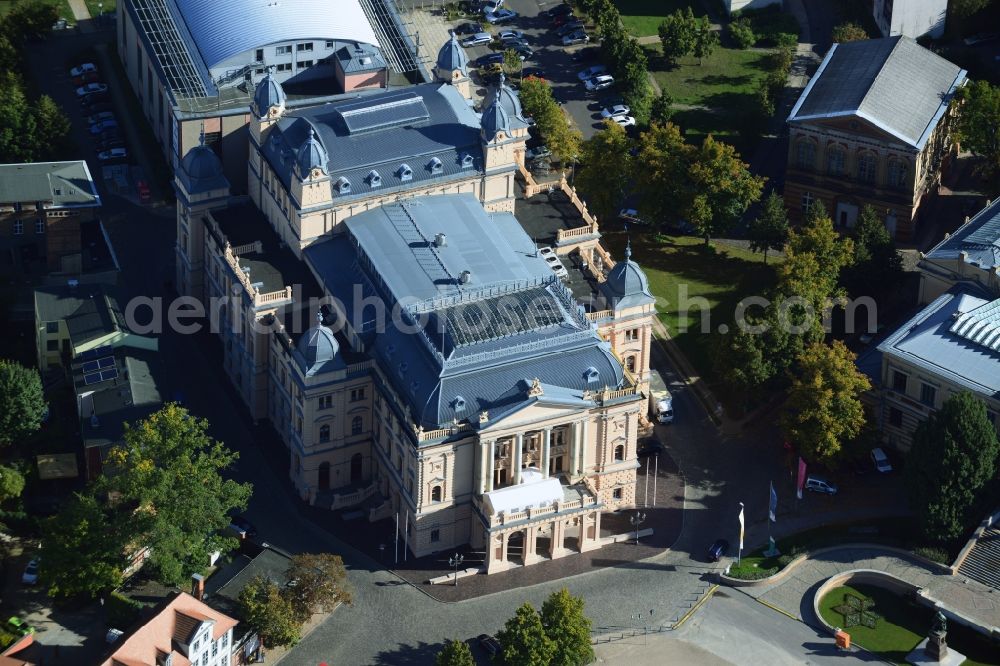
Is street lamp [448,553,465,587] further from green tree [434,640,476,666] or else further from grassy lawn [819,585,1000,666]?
grassy lawn [819,585,1000,666]

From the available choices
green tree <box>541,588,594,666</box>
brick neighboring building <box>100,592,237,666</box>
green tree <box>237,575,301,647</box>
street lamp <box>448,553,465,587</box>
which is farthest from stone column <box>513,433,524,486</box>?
brick neighboring building <box>100,592,237,666</box>

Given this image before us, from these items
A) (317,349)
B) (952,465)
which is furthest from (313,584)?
(952,465)

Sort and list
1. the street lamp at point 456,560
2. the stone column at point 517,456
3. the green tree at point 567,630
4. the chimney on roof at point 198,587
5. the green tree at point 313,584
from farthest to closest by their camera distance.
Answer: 1. the street lamp at point 456,560
2. the stone column at point 517,456
3. the chimney on roof at point 198,587
4. the green tree at point 313,584
5. the green tree at point 567,630

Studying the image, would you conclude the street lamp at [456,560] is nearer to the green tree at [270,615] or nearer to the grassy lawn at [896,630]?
the green tree at [270,615]

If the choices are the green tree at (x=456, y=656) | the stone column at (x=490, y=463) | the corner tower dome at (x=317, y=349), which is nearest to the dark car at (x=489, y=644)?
the green tree at (x=456, y=656)

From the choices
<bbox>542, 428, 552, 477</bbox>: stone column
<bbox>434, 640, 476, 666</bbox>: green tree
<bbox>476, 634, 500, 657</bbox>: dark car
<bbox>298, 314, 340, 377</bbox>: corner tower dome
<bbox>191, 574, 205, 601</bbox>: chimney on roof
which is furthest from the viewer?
<bbox>298, 314, 340, 377</bbox>: corner tower dome

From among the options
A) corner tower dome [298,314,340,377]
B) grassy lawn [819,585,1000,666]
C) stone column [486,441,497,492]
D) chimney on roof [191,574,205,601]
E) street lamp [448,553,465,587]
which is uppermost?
corner tower dome [298,314,340,377]
